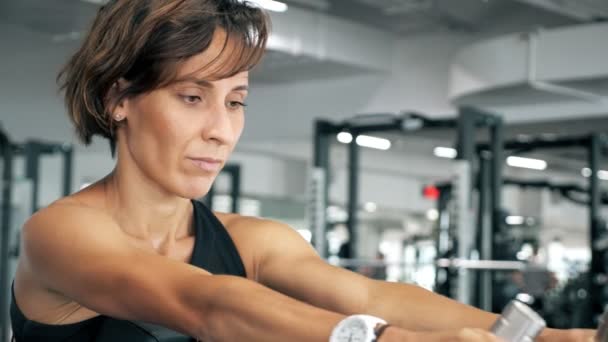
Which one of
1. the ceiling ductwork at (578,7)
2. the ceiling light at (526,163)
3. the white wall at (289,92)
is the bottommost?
the ceiling light at (526,163)

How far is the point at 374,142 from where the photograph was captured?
14.2 meters

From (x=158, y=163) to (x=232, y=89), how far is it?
0.45 feet

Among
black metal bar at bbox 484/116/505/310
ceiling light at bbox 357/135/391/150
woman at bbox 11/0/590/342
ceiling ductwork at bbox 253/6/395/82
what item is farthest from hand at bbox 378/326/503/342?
ceiling light at bbox 357/135/391/150

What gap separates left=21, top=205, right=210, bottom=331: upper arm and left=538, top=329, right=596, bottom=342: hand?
0.37 metres

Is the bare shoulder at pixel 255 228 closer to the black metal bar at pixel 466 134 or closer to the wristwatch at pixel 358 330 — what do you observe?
the wristwatch at pixel 358 330

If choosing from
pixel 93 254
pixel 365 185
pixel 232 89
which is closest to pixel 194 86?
pixel 232 89

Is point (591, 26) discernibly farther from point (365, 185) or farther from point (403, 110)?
point (365, 185)

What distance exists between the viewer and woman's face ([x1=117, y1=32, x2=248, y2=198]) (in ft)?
3.69

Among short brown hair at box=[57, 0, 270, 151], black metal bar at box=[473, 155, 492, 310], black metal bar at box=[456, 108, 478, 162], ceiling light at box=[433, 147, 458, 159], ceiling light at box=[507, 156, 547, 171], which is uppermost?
ceiling light at box=[433, 147, 458, 159]

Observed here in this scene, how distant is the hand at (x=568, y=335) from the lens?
89cm

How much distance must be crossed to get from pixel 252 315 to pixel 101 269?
23 cm

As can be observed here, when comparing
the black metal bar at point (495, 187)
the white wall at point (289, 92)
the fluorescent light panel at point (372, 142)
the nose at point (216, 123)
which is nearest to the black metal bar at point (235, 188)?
the white wall at point (289, 92)

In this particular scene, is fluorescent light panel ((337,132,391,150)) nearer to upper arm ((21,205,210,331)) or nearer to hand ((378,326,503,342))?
upper arm ((21,205,210,331))

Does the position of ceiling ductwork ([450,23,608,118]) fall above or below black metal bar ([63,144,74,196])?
above
